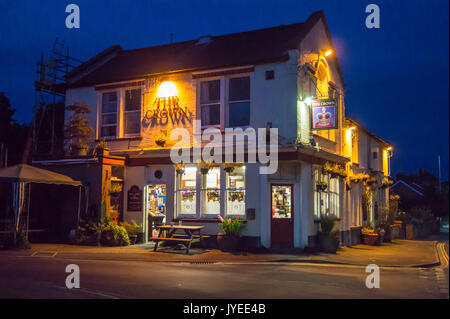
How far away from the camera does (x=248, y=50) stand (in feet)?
60.3

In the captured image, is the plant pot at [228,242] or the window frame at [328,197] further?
the window frame at [328,197]

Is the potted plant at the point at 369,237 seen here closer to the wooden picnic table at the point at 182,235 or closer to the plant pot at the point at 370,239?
the plant pot at the point at 370,239

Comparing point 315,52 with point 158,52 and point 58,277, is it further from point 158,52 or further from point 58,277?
point 58,277

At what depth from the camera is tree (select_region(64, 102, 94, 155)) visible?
19.2 metres

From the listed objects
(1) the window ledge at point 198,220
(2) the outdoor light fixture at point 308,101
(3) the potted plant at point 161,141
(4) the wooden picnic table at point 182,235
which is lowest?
(4) the wooden picnic table at point 182,235

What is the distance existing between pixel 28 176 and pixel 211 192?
6431 millimetres

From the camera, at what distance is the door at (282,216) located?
16.8 metres

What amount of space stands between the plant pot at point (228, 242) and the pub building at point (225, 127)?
23.4 inches

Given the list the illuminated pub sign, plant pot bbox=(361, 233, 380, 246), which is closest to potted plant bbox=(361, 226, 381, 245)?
plant pot bbox=(361, 233, 380, 246)

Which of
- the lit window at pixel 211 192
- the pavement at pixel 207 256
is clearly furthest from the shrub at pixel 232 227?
the lit window at pixel 211 192
